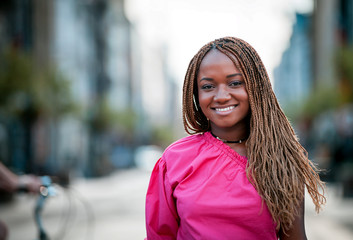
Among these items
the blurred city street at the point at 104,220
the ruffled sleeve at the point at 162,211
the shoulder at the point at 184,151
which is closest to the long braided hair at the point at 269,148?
the shoulder at the point at 184,151

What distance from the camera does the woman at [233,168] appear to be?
1814mm

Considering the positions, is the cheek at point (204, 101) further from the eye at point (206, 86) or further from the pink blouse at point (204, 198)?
the pink blouse at point (204, 198)

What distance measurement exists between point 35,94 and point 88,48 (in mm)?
24303

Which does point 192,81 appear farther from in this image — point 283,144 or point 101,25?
point 101,25

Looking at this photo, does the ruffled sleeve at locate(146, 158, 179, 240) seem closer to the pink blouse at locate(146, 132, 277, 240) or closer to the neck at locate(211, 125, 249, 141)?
the pink blouse at locate(146, 132, 277, 240)

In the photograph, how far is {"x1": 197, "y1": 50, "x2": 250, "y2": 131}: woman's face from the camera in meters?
1.94

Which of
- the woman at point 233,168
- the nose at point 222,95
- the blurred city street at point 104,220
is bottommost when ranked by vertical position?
the blurred city street at point 104,220

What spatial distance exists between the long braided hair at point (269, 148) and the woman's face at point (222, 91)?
0.03 meters

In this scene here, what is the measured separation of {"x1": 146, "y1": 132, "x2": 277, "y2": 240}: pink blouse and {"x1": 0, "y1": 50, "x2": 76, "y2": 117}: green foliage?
14715 mm

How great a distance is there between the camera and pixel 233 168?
190 centimetres

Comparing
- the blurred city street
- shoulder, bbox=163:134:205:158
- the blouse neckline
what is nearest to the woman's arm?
the blouse neckline

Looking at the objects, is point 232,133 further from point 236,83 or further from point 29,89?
point 29,89

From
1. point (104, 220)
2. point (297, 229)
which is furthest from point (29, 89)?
point (297, 229)

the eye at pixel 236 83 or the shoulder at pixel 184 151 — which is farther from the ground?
the eye at pixel 236 83
